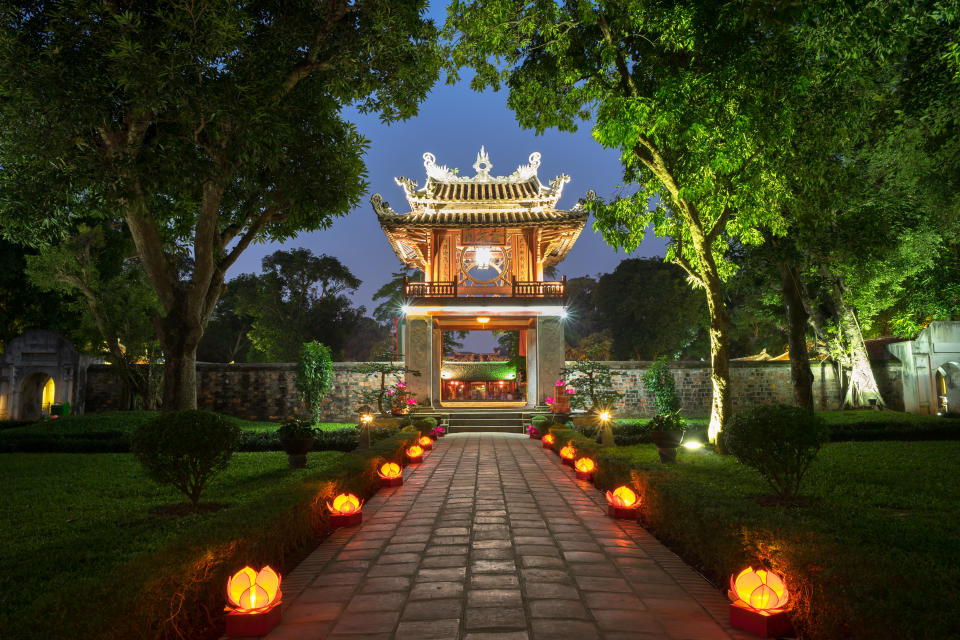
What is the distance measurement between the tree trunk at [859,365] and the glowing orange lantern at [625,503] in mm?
15030

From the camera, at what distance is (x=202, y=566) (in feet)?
9.59

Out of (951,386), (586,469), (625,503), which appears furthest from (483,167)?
(625,503)

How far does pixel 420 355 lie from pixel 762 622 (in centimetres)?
1586

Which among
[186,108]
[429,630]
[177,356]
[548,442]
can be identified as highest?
[186,108]

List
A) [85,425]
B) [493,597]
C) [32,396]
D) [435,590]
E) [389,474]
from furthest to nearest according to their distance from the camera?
[32,396], [85,425], [389,474], [435,590], [493,597]

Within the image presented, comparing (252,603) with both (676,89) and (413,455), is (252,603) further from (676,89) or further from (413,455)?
(676,89)

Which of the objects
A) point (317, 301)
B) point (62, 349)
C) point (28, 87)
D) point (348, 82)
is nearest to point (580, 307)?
point (317, 301)

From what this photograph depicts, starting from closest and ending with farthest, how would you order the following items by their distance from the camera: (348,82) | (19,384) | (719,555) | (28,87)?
1. (719,555)
2. (28,87)
3. (348,82)
4. (19,384)

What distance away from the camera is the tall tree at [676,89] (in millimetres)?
7863

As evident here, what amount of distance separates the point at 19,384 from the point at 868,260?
25387 millimetres

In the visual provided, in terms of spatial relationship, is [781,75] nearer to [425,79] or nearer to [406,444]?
[425,79]

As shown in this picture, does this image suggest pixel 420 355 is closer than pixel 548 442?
No

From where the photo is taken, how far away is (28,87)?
261 inches

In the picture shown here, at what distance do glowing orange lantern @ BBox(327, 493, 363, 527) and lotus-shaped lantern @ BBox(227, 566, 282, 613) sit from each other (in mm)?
2229
